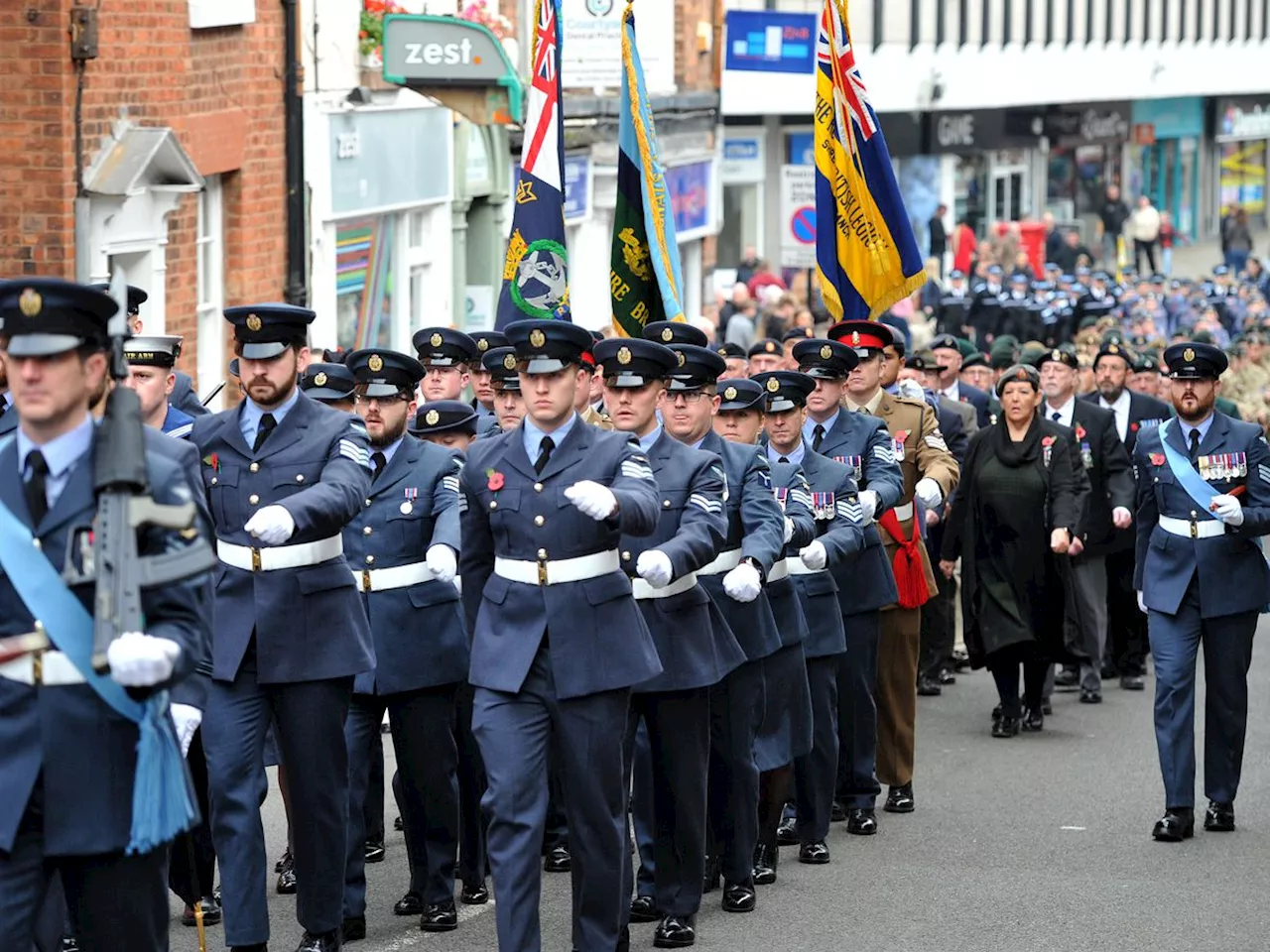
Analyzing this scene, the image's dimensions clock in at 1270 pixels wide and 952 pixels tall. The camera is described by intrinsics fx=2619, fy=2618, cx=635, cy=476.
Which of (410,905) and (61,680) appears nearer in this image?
(61,680)

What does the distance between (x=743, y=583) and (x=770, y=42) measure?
20708 millimetres

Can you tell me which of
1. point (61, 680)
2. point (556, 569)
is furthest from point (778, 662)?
point (61, 680)

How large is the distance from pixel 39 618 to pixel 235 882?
2.36 metres

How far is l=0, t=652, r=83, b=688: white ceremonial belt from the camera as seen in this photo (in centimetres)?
606

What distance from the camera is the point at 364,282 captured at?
21797 mm

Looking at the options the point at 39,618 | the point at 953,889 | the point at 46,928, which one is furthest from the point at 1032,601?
the point at 39,618

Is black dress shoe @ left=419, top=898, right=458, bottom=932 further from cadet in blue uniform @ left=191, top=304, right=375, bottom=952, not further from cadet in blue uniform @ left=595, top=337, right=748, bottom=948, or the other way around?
cadet in blue uniform @ left=191, top=304, right=375, bottom=952

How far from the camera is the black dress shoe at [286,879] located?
9.94m

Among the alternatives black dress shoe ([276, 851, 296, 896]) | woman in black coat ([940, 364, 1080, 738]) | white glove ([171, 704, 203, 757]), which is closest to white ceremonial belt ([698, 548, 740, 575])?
black dress shoe ([276, 851, 296, 896])

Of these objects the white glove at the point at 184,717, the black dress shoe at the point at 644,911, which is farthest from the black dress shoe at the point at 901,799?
the white glove at the point at 184,717

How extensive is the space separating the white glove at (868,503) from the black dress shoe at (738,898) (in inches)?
71.6

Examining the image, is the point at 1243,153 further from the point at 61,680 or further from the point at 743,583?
the point at 61,680

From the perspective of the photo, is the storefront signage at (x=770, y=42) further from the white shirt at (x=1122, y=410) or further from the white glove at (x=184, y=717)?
the white glove at (x=184, y=717)

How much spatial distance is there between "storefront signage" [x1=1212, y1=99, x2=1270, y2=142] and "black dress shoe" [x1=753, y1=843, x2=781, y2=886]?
5836 centimetres
